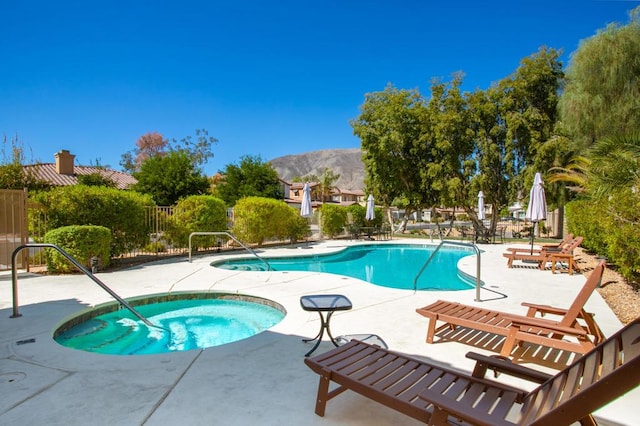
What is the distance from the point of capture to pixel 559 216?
933 inches

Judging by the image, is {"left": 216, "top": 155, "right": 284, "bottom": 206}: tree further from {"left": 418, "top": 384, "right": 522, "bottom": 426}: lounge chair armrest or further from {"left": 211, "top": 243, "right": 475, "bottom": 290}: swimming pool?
{"left": 418, "top": 384, "right": 522, "bottom": 426}: lounge chair armrest

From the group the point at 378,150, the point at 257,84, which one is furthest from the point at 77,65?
the point at 378,150

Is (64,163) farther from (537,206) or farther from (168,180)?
(537,206)

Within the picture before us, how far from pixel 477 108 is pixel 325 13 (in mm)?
11387

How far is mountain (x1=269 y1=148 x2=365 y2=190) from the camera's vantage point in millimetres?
129750

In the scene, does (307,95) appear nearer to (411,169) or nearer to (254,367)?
(411,169)

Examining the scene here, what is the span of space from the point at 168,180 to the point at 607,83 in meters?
26.0

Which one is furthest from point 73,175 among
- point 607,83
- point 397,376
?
point 607,83

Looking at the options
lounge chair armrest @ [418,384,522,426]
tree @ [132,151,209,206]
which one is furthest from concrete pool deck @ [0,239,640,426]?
tree @ [132,151,209,206]

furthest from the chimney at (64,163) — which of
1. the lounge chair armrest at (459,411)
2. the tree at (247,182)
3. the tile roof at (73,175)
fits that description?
the lounge chair armrest at (459,411)

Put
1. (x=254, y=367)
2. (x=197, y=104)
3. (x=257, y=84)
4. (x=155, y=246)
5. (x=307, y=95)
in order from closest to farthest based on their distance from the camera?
(x=254, y=367) → (x=155, y=246) → (x=257, y=84) → (x=307, y=95) → (x=197, y=104)

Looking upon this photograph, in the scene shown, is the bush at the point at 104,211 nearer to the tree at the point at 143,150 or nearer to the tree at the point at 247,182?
the tree at the point at 247,182

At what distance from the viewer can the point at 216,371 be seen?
3549 mm

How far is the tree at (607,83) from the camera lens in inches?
592
